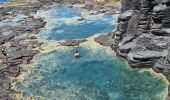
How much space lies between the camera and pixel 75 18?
264ft

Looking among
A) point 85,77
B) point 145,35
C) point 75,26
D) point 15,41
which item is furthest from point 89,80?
point 75,26

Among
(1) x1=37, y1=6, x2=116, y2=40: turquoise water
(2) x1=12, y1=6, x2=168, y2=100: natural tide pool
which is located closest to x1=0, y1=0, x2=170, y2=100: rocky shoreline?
(2) x1=12, y1=6, x2=168, y2=100: natural tide pool

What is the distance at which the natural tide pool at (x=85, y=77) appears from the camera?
38.1 m

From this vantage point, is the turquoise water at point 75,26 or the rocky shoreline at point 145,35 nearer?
the rocky shoreline at point 145,35

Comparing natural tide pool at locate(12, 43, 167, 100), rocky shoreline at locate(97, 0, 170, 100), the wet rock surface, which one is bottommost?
the wet rock surface

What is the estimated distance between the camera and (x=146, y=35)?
48500 mm

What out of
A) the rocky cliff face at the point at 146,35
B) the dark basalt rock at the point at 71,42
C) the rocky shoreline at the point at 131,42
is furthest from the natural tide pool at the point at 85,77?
the rocky cliff face at the point at 146,35

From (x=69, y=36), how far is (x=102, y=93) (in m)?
28.4

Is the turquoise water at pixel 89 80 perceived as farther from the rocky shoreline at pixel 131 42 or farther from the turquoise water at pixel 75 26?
the turquoise water at pixel 75 26

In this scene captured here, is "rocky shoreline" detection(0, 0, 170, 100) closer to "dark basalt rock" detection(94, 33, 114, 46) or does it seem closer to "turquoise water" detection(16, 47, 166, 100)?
"dark basalt rock" detection(94, 33, 114, 46)

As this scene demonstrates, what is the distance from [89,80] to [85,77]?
132 centimetres

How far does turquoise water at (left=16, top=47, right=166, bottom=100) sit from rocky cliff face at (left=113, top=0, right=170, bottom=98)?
1.93m

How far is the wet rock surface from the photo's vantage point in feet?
155

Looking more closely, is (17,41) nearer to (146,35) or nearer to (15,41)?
(15,41)
